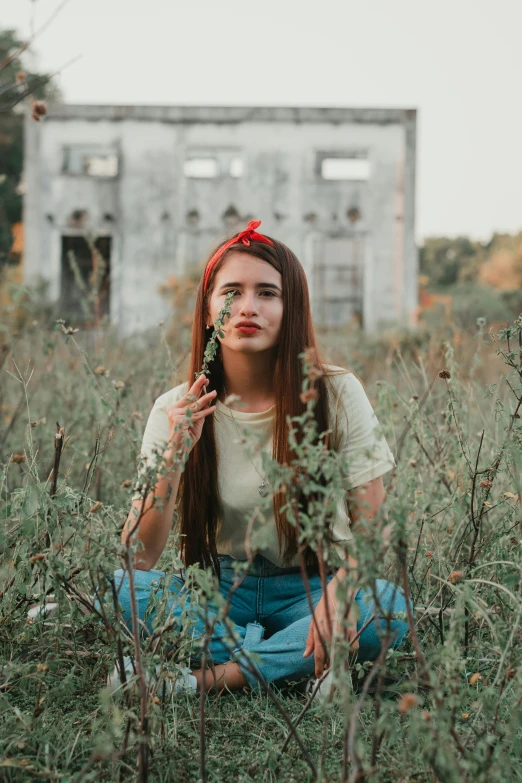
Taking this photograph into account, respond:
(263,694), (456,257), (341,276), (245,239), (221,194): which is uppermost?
(456,257)

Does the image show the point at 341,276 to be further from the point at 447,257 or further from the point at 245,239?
the point at 447,257

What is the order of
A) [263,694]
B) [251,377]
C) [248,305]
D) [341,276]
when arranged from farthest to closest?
1. [341,276]
2. [251,377]
3. [248,305]
4. [263,694]

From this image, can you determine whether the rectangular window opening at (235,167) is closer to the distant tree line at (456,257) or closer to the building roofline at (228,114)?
the building roofline at (228,114)

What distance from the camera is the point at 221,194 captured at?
46.3 feet

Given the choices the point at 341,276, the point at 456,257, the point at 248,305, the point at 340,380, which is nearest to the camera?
the point at 248,305

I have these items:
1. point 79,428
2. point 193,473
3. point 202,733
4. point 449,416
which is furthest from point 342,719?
point 79,428

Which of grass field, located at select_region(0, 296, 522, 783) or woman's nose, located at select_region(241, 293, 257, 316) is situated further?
woman's nose, located at select_region(241, 293, 257, 316)

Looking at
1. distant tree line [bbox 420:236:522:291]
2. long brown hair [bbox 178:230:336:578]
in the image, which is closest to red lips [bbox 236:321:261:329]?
long brown hair [bbox 178:230:336:578]

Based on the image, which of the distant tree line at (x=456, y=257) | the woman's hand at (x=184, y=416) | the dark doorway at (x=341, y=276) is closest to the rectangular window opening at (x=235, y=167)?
the dark doorway at (x=341, y=276)

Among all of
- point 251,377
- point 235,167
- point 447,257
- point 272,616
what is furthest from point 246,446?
point 447,257

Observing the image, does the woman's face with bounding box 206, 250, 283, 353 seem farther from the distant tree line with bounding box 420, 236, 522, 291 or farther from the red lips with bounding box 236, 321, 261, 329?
the distant tree line with bounding box 420, 236, 522, 291

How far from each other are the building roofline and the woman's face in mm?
12849

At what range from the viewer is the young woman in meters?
1.91

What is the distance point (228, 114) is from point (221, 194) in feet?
4.90
